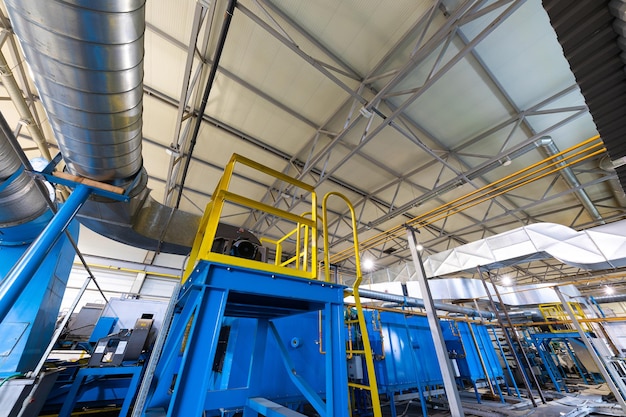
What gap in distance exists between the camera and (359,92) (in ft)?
16.6

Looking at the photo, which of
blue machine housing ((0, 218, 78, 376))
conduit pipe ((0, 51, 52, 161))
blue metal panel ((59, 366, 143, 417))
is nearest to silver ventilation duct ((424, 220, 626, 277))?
blue metal panel ((59, 366, 143, 417))

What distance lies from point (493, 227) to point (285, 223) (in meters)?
9.75

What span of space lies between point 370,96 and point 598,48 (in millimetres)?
3969

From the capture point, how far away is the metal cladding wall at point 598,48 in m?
A: 1.70

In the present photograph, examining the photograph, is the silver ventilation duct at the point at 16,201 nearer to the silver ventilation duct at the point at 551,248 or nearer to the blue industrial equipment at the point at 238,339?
the blue industrial equipment at the point at 238,339

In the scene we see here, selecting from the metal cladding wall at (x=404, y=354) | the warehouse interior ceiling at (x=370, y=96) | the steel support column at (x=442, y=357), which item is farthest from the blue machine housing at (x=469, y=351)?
the warehouse interior ceiling at (x=370, y=96)

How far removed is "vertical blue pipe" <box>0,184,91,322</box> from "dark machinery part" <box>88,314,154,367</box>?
386 centimetres

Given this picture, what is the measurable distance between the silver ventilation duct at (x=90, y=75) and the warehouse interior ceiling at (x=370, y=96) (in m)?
2.88

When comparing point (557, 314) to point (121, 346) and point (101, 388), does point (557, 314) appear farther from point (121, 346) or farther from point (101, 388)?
point (101, 388)

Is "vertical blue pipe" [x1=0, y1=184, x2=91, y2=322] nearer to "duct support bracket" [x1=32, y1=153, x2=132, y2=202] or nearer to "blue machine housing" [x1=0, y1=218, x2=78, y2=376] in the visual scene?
"duct support bracket" [x1=32, y1=153, x2=132, y2=202]

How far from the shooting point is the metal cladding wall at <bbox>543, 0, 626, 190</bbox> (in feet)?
5.57

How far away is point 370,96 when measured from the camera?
5.47 metres

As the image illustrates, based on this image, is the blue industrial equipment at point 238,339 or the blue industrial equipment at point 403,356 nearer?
the blue industrial equipment at point 238,339

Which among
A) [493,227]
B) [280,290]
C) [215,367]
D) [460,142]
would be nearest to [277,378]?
[215,367]
